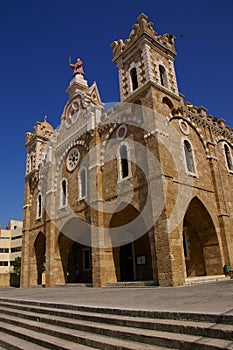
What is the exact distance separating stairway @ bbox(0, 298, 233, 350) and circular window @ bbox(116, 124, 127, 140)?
10450mm

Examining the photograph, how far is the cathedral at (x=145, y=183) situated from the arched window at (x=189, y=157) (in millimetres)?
57

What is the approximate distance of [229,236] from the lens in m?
15.2

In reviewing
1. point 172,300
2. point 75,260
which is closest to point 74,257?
point 75,260

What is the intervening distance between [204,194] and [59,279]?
39.2 ft

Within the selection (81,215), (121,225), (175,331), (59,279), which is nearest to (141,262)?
(121,225)

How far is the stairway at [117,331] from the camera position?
3725 millimetres

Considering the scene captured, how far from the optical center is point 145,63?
15109 mm

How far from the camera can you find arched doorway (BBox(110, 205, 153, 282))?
1547 centimetres

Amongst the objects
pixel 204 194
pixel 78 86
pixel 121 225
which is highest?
pixel 78 86

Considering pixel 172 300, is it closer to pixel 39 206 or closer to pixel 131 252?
pixel 131 252

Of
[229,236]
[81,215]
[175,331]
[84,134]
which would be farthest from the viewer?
[84,134]

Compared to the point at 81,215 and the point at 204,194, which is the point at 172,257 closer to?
the point at 204,194

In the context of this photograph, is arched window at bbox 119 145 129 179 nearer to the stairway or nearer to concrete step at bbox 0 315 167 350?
the stairway

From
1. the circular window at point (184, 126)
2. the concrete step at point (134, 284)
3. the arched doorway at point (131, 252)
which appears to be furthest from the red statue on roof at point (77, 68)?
the concrete step at point (134, 284)
